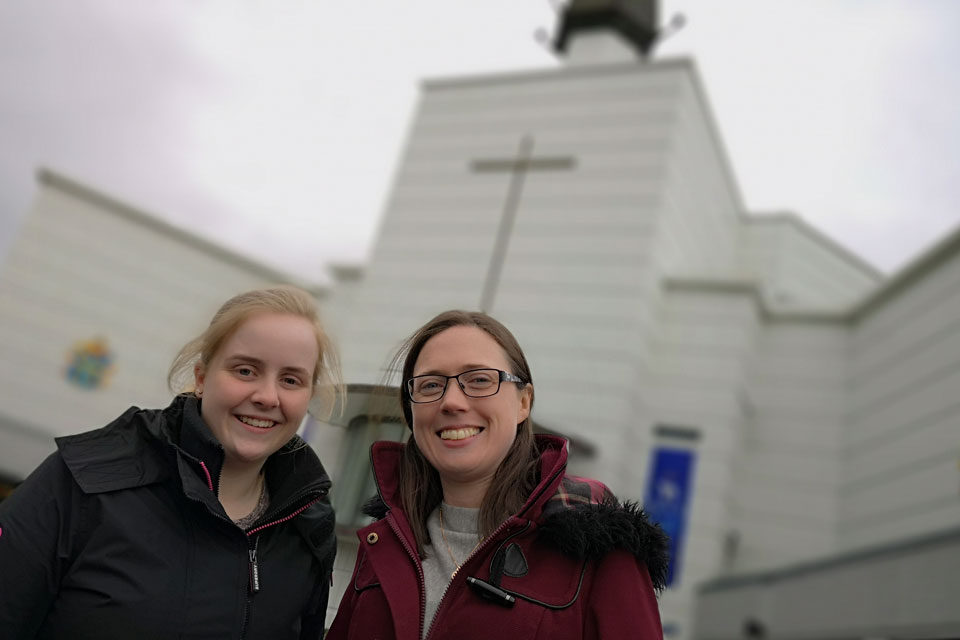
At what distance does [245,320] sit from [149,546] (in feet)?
1.79

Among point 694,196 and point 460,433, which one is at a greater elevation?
point 694,196

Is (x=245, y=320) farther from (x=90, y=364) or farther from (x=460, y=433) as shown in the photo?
(x=90, y=364)

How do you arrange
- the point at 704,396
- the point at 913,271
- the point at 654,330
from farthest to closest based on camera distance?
1. the point at 654,330
2. the point at 704,396
3. the point at 913,271

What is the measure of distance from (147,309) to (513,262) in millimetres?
11020

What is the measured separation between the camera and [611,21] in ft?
69.9

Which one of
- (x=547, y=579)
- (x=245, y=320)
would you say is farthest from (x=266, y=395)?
(x=547, y=579)

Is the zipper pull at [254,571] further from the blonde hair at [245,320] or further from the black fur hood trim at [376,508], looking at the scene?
the blonde hair at [245,320]

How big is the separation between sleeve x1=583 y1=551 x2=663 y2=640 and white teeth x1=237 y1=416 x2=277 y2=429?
2.72 feet

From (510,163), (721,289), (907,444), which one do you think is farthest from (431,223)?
(907,444)

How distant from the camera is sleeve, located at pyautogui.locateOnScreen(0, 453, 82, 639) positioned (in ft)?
5.30

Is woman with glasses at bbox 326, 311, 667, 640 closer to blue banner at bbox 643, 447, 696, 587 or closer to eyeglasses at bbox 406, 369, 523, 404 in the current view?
eyeglasses at bbox 406, 369, 523, 404

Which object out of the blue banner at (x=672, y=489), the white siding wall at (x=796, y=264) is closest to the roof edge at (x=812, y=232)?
the white siding wall at (x=796, y=264)

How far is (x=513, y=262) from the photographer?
53.8 ft

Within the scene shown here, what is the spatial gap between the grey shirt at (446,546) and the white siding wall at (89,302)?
19349mm
